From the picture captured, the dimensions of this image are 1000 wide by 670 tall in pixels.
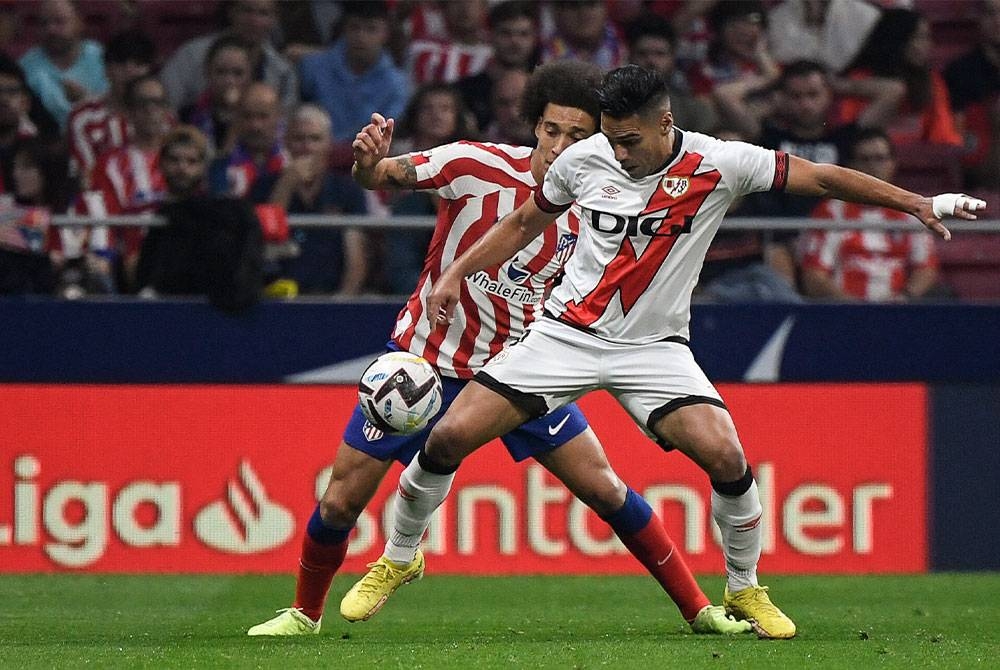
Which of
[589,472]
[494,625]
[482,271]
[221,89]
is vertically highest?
[221,89]

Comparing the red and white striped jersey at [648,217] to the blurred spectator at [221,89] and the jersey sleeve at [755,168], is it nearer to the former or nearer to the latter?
the jersey sleeve at [755,168]

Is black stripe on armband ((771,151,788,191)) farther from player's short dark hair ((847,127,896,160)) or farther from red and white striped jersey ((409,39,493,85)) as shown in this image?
red and white striped jersey ((409,39,493,85))

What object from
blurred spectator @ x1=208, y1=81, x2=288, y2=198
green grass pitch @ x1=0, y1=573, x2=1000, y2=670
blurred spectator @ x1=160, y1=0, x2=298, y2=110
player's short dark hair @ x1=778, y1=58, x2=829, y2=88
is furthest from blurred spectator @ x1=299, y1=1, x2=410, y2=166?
green grass pitch @ x1=0, y1=573, x2=1000, y2=670

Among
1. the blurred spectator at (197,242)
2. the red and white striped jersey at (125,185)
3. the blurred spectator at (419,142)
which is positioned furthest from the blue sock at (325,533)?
the red and white striped jersey at (125,185)

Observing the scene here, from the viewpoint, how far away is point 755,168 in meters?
5.93

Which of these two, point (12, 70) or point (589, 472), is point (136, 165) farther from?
point (589, 472)

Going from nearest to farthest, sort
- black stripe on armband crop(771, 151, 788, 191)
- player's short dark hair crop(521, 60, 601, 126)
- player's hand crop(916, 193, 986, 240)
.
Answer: player's hand crop(916, 193, 986, 240) → black stripe on armband crop(771, 151, 788, 191) → player's short dark hair crop(521, 60, 601, 126)

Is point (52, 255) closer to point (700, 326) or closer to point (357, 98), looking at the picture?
point (357, 98)

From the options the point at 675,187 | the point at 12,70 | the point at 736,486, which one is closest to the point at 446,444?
the point at 736,486

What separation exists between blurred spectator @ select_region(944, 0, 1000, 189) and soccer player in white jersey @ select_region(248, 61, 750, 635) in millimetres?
5389

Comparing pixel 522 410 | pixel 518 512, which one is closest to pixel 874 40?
pixel 518 512

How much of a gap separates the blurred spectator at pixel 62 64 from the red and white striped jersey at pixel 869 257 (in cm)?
479

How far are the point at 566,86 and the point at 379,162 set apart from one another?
0.73 meters

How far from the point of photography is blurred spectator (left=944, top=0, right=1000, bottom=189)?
11.2m
